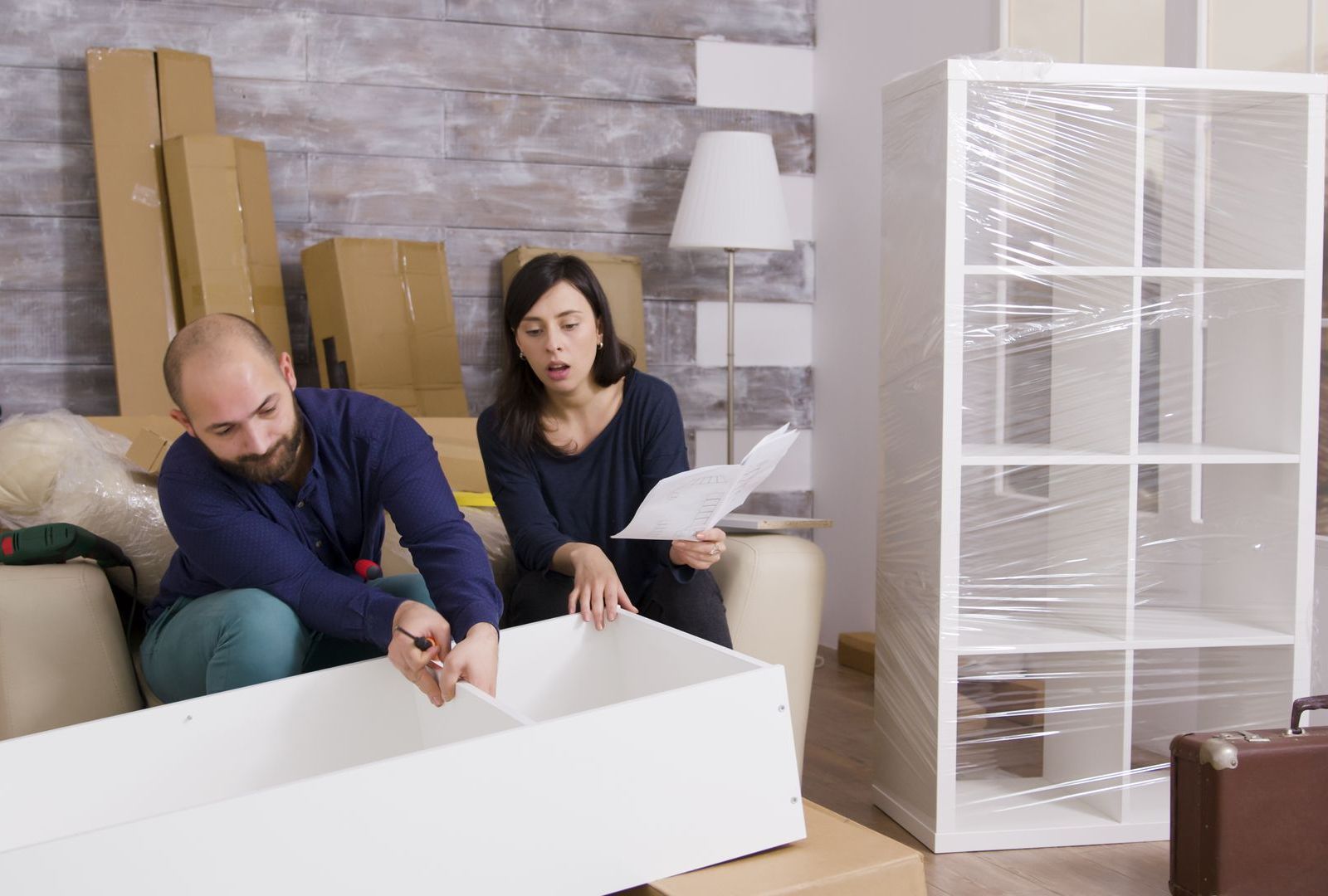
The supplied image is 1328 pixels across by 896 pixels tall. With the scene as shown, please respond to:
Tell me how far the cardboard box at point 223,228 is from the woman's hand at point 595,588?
1.27 meters

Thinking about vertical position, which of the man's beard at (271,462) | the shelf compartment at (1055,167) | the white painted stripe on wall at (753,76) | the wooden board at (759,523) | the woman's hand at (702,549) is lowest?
the wooden board at (759,523)

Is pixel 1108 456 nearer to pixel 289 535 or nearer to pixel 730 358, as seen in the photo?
pixel 289 535

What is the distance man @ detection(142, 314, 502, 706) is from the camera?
5.21ft

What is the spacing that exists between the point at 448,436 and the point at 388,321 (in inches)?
14.1

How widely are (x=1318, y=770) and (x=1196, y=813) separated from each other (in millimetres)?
177

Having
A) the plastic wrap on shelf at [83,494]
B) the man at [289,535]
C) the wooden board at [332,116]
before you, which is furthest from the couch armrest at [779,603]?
the wooden board at [332,116]

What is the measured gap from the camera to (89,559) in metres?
1.94

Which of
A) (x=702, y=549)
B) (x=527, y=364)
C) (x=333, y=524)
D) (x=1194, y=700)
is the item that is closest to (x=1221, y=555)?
(x=1194, y=700)

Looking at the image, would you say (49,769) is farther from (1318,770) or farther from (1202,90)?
(1202,90)

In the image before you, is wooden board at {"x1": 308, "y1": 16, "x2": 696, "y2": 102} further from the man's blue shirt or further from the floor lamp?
the man's blue shirt

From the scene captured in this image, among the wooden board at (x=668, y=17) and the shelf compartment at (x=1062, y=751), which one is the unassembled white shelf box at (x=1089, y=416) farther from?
the wooden board at (x=668, y=17)

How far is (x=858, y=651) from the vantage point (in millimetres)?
3230

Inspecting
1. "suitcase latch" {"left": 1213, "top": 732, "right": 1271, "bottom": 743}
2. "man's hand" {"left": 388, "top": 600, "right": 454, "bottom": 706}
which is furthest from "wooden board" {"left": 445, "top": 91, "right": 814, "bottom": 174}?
"suitcase latch" {"left": 1213, "top": 732, "right": 1271, "bottom": 743}

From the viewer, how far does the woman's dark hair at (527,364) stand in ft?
6.81
